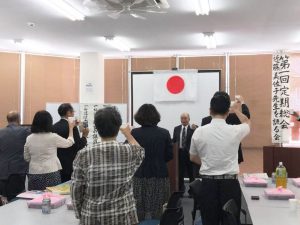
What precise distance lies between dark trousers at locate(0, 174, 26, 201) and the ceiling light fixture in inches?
148

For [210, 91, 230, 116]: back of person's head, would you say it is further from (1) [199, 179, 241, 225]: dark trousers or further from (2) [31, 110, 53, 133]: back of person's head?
(2) [31, 110, 53, 133]: back of person's head

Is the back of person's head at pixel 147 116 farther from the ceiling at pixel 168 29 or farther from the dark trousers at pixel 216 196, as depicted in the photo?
the ceiling at pixel 168 29

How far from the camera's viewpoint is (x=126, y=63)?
8.42 metres

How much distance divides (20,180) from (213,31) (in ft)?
12.4

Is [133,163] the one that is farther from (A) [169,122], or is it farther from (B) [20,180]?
(A) [169,122]

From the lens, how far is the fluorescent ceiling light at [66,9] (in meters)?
4.55

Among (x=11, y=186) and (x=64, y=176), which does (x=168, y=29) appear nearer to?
(x=64, y=176)

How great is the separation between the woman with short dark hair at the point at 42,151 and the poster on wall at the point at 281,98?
4.75 metres

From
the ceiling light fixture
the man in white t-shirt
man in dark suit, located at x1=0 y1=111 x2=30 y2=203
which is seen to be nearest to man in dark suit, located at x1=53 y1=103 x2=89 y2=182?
man in dark suit, located at x1=0 y1=111 x2=30 y2=203

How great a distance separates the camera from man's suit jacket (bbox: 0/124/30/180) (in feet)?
12.5

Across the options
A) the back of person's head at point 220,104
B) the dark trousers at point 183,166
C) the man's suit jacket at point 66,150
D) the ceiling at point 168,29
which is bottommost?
the dark trousers at point 183,166

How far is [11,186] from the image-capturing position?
3889mm

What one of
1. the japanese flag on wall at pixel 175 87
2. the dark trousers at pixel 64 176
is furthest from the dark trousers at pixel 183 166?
the dark trousers at pixel 64 176

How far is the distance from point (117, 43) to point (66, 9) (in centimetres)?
222
